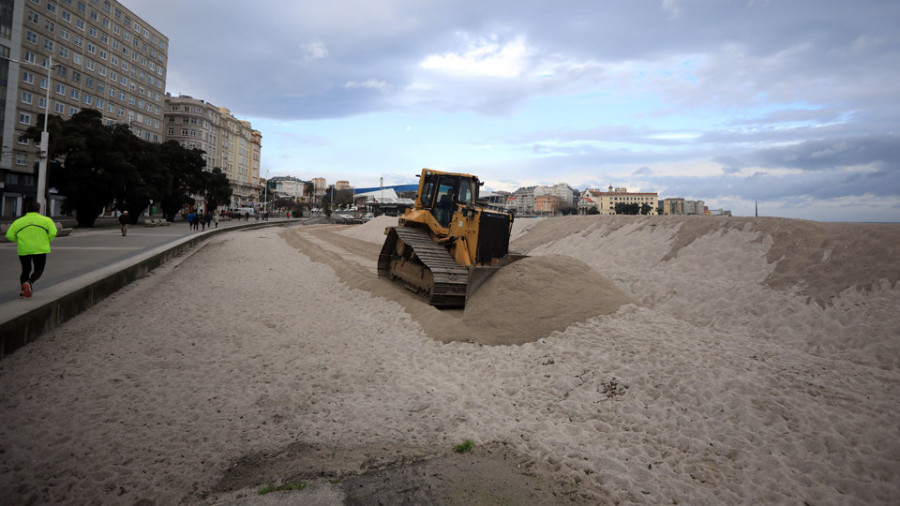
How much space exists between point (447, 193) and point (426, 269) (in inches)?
89.0

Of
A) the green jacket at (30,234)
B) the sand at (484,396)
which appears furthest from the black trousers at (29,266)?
the sand at (484,396)

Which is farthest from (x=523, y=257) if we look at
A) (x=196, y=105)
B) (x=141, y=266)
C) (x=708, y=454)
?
(x=196, y=105)

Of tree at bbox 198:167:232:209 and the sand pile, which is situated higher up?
tree at bbox 198:167:232:209

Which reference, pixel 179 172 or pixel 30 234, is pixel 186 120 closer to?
pixel 179 172

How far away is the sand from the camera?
3.87 m

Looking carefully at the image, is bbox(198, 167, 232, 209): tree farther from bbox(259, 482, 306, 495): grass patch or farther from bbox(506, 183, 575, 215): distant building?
bbox(506, 183, 575, 215): distant building

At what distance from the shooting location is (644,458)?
441 centimetres

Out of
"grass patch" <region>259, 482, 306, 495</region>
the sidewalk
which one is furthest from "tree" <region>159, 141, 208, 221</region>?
"grass patch" <region>259, 482, 306, 495</region>

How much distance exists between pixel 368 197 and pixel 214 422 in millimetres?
A: 98513

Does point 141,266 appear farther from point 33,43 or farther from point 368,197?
point 368,197

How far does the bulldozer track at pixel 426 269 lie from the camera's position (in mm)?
9672

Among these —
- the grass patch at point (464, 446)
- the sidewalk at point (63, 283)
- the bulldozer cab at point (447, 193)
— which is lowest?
the grass patch at point (464, 446)

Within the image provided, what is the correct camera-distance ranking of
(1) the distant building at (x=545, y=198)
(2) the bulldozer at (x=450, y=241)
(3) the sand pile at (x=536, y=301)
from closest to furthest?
(3) the sand pile at (x=536, y=301) → (2) the bulldozer at (x=450, y=241) → (1) the distant building at (x=545, y=198)

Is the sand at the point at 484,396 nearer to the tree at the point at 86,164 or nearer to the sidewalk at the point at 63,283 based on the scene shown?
the sidewalk at the point at 63,283
